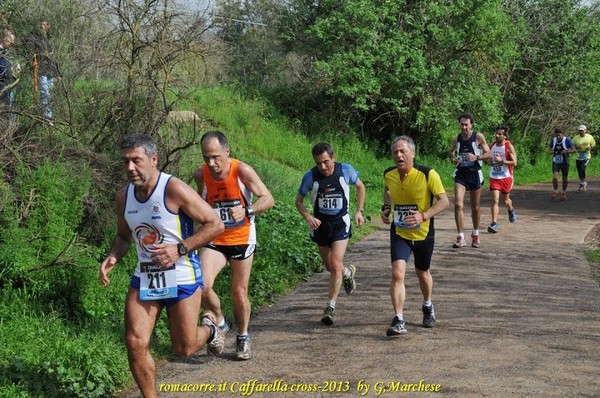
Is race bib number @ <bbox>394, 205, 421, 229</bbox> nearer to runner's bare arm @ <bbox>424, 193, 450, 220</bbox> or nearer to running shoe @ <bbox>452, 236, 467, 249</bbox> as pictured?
runner's bare arm @ <bbox>424, 193, 450, 220</bbox>

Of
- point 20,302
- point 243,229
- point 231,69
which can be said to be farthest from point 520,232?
point 231,69

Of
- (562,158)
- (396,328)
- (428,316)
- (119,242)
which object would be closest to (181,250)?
(119,242)

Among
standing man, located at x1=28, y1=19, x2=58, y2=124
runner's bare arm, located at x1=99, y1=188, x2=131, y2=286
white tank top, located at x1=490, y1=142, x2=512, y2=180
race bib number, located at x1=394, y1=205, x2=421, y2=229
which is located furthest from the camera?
white tank top, located at x1=490, y1=142, x2=512, y2=180

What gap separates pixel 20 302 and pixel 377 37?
1868cm

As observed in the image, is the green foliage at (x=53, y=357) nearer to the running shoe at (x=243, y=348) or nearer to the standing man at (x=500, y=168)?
the running shoe at (x=243, y=348)

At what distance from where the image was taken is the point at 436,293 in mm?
10008

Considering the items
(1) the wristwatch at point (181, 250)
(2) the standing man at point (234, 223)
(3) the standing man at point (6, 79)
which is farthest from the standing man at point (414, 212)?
(3) the standing man at point (6, 79)

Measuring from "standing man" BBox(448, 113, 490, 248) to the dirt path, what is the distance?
68 centimetres

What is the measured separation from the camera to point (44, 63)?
33.1 feet

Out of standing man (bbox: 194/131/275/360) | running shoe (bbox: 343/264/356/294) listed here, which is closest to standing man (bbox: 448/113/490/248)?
running shoe (bbox: 343/264/356/294)

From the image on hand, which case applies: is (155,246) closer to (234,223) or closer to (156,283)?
(156,283)

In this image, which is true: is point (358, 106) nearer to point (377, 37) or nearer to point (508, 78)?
point (377, 37)

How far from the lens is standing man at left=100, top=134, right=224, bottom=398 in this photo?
5.83 metres

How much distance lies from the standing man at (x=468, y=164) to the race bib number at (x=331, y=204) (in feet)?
15.4
